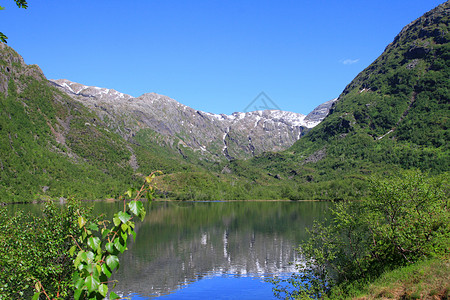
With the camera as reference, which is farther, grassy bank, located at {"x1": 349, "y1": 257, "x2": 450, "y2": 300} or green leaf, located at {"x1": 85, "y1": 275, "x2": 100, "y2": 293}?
grassy bank, located at {"x1": 349, "y1": 257, "x2": 450, "y2": 300}

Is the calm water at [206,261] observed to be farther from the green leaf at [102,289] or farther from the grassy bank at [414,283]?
the green leaf at [102,289]

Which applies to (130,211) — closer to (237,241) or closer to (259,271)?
(259,271)

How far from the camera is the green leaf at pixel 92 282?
5.27 metres

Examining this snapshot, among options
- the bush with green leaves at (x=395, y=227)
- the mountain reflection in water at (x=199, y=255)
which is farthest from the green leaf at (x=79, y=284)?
the mountain reflection in water at (x=199, y=255)

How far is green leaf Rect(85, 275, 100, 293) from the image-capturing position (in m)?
5.27

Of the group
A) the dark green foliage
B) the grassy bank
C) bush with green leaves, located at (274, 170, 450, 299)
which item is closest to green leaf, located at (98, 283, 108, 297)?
the dark green foliage

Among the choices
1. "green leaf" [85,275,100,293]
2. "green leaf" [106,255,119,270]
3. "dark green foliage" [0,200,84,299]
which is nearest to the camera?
"green leaf" [85,275,100,293]

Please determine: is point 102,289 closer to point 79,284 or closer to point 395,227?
point 79,284

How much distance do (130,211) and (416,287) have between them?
992 inches

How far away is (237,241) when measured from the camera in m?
107

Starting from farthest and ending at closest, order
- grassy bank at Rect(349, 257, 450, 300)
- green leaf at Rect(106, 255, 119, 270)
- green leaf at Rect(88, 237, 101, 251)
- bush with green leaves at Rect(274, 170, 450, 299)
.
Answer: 1. bush with green leaves at Rect(274, 170, 450, 299)
2. grassy bank at Rect(349, 257, 450, 300)
3. green leaf at Rect(88, 237, 101, 251)
4. green leaf at Rect(106, 255, 119, 270)

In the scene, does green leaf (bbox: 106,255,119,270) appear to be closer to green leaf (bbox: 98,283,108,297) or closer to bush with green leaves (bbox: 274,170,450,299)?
green leaf (bbox: 98,283,108,297)

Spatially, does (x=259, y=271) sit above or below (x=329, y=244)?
below

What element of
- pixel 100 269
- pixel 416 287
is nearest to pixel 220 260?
pixel 416 287
